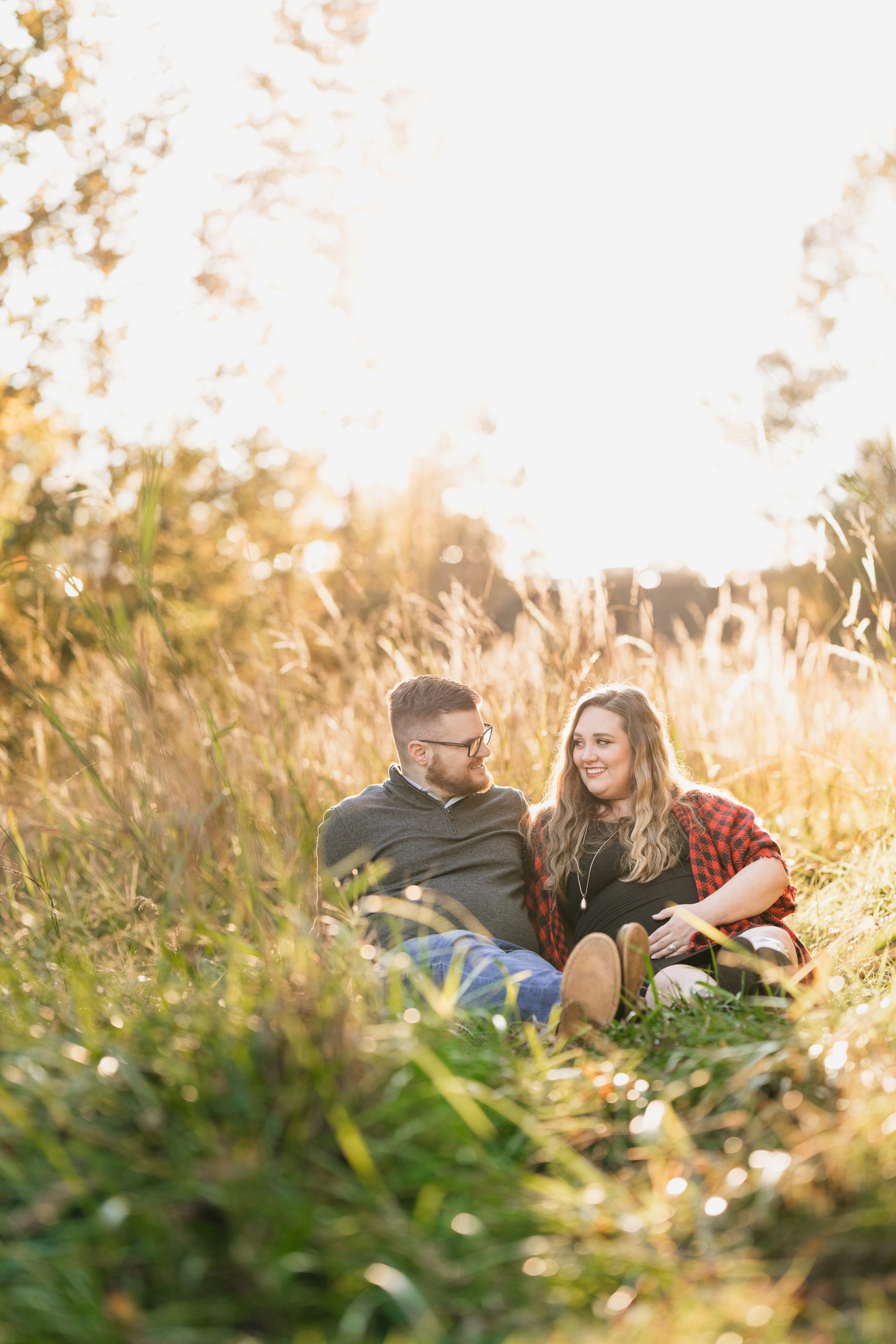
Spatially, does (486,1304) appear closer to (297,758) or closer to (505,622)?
(297,758)

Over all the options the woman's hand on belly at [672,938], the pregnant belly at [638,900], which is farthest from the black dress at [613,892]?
the woman's hand on belly at [672,938]

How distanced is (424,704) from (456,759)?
0.62 feet

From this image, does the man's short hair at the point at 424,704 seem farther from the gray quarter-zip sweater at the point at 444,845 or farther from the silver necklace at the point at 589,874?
the silver necklace at the point at 589,874

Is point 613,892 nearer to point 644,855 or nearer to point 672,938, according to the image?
point 644,855

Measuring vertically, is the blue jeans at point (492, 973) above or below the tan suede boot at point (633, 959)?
below

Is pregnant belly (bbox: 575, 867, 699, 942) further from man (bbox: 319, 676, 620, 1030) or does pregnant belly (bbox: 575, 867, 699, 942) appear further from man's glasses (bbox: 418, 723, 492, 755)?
man's glasses (bbox: 418, 723, 492, 755)

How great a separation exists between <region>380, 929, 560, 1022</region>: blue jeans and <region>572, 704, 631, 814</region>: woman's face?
1.75ft

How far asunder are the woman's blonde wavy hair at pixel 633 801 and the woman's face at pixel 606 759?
0.8 inches

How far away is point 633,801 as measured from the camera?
10.1 feet

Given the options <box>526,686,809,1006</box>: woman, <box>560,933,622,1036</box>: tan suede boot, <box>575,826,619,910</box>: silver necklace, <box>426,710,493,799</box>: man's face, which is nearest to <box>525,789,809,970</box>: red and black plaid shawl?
<box>526,686,809,1006</box>: woman

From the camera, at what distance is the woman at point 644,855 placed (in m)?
2.72

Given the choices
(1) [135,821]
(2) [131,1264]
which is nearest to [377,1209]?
(2) [131,1264]

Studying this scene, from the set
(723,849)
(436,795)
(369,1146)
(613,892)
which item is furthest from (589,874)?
(369,1146)

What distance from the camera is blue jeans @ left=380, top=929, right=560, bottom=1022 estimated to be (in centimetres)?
242
